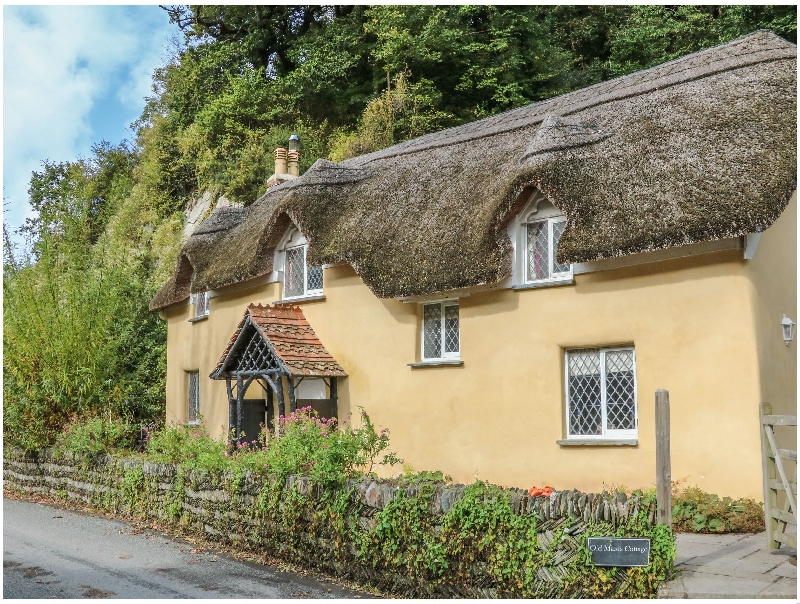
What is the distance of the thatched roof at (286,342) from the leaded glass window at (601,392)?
473 centimetres

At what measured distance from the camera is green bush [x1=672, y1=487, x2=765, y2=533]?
9.70 metres

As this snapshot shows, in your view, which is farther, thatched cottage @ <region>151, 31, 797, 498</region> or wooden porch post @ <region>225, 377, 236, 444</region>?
wooden porch post @ <region>225, 377, 236, 444</region>

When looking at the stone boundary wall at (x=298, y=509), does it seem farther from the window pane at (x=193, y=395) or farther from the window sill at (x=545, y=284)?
the window pane at (x=193, y=395)

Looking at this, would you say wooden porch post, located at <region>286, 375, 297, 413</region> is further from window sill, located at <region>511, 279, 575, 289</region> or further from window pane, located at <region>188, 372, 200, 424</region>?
window pane, located at <region>188, 372, 200, 424</region>

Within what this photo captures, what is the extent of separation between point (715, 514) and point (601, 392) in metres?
2.47

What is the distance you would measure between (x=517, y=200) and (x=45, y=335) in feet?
34.8

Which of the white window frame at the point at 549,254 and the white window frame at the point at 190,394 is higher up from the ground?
the white window frame at the point at 549,254

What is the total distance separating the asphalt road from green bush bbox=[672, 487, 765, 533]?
4294 millimetres

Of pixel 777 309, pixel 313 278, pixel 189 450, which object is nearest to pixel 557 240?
pixel 777 309

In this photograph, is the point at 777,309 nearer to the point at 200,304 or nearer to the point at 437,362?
the point at 437,362

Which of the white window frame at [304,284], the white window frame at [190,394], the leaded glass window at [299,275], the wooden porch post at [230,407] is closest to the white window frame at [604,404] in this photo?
the white window frame at [304,284]

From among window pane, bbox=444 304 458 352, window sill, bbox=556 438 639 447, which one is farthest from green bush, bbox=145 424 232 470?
window sill, bbox=556 438 639 447

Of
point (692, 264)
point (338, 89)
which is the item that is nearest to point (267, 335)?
point (692, 264)

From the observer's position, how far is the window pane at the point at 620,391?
11.6m
